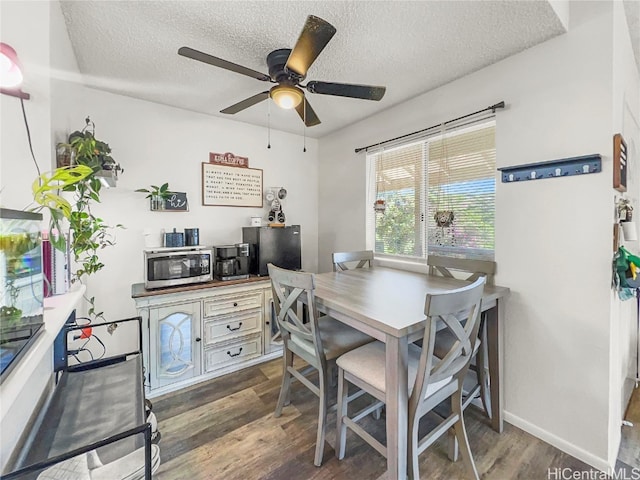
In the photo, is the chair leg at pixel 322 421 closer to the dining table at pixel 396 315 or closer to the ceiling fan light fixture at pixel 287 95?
the dining table at pixel 396 315

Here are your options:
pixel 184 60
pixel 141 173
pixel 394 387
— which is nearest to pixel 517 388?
pixel 394 387

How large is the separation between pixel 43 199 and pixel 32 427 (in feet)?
2.91

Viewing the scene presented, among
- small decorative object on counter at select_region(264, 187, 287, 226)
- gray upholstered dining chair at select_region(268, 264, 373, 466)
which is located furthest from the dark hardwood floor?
small decorative object on counter at select_region(264, 187, 287, 226)

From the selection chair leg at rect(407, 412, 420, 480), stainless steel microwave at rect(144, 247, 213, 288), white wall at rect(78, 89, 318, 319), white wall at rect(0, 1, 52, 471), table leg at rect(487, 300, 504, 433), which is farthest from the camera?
white wall at rect(78, 89, 318, 319)

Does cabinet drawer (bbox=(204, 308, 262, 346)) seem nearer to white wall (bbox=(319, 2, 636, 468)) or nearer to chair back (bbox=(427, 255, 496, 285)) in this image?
chair back (bbox=(427, 255, 496, 285))

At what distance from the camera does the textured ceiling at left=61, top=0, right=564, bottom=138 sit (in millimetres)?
1483

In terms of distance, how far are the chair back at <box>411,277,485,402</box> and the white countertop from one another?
1.24 meters

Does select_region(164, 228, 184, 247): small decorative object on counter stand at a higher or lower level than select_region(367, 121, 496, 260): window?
lower

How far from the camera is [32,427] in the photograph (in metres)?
1.04

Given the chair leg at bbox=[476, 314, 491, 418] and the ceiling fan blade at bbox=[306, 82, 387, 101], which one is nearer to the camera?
the ceiling fan blade at bbox=[306, 82, 387, 101]

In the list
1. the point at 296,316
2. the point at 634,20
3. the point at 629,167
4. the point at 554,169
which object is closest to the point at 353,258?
the point at 296,316

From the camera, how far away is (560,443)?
1678mm

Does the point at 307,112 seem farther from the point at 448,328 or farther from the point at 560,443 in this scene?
the point at 560,443

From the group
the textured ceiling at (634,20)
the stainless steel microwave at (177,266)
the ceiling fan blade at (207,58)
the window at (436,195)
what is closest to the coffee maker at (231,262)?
the stainless steel microwave at (177,266)
